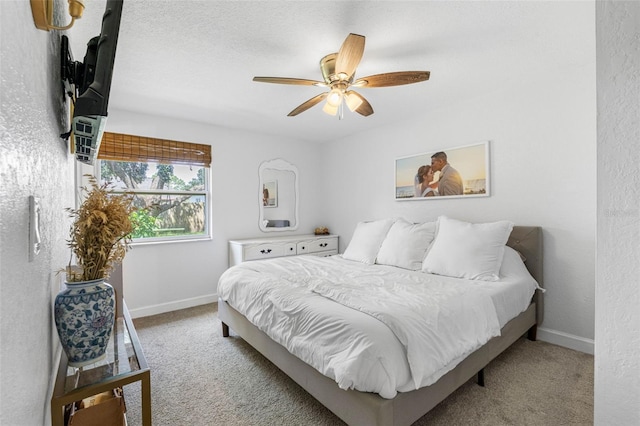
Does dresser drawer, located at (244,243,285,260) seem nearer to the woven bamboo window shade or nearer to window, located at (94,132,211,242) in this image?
window, located at (94,132,211,242)

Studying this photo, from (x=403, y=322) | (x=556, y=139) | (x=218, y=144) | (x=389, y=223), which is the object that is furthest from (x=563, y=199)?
(x=218, y=144)

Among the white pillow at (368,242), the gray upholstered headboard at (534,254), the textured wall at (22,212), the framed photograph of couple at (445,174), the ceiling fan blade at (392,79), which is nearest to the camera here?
the textured wall at (22,212)

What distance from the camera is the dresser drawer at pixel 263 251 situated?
3.76 metres

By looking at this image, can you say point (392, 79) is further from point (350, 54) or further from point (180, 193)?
point (180, 193)

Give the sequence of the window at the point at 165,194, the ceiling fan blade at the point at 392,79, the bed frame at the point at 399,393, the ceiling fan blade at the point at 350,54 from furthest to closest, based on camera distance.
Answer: the window at the point at 165,194 → the ceiling fan blade at the point at 392,79 → the ceiling fan blade at the point at 350,54 → the bed frame at the point at 399,393

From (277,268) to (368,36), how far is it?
1.96 meters

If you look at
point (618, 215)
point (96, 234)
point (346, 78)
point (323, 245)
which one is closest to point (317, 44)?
point (346, 78)

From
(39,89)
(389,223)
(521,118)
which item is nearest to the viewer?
(39,89)

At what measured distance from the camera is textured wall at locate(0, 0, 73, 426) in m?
0.47

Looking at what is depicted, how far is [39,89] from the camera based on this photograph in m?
0.78

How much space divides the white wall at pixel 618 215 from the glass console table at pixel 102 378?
146cm

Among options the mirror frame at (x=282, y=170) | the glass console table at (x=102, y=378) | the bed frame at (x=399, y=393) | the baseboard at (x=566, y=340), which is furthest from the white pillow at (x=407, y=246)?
the glass console table at (x=102, y=378)

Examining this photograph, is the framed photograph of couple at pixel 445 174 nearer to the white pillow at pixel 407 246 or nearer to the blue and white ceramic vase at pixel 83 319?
the white pillow at pixel 407 246

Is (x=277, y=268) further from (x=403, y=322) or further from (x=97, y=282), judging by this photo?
(x=97, y=282)
